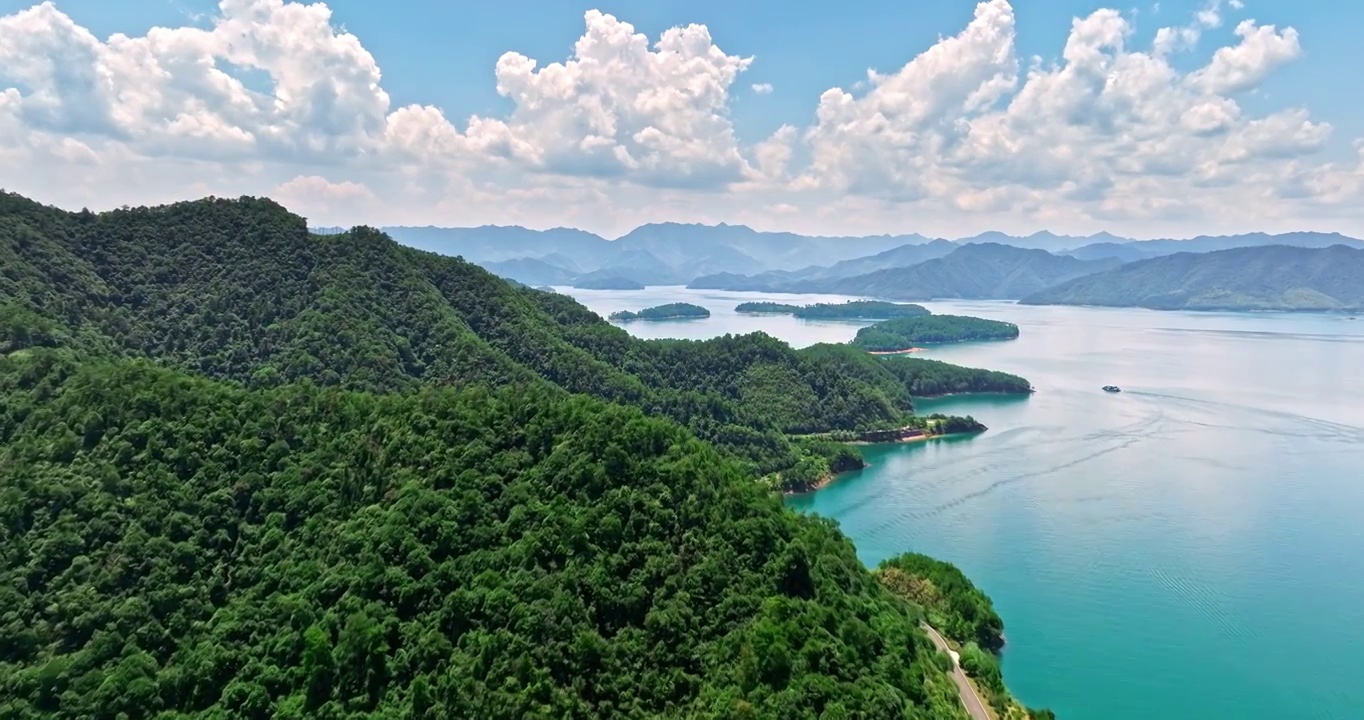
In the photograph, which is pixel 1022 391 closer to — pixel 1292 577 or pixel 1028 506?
pixel 1028 506

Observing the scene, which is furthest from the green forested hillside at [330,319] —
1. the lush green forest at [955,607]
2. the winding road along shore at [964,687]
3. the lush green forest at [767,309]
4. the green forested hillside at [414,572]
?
the lush green forest at [767,309]

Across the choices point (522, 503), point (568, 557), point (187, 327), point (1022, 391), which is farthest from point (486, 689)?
point (1022, 391)

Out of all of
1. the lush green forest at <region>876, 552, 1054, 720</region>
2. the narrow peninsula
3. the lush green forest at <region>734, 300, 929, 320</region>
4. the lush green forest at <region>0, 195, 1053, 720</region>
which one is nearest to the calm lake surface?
the lush green forest at <region>876, 552, 1054, 720</region>

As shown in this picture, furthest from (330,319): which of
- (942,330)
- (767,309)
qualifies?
(767,309)

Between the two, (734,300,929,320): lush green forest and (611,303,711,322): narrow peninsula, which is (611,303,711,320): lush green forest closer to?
(611,303,711,322): narrow peninsula

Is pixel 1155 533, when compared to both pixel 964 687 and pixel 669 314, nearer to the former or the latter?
pixel 964 687

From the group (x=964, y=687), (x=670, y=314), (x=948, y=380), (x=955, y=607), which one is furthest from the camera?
(x=670, y=314)
